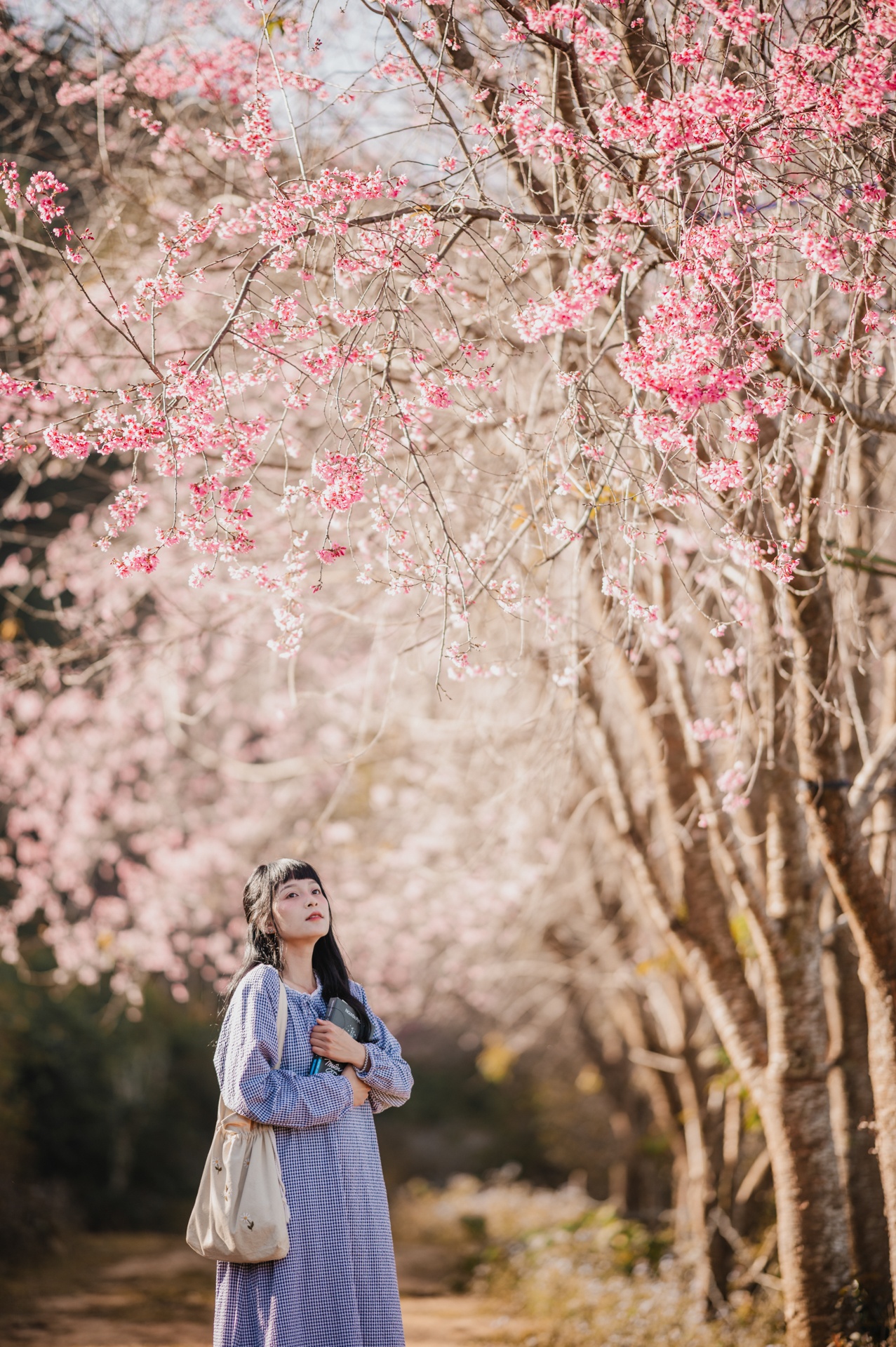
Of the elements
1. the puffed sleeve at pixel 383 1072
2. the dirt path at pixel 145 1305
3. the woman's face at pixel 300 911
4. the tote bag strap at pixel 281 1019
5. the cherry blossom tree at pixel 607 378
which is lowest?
the dirt path at pixel 145 1305

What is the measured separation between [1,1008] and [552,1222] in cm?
491

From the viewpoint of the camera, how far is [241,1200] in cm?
246

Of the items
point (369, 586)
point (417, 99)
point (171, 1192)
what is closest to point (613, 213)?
point (417, 99)

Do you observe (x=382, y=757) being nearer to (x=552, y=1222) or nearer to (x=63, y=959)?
(x=63, y=959)

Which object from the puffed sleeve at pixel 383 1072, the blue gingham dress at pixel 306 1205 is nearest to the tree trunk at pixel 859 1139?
the puffed sleeve at pixel 383 1072

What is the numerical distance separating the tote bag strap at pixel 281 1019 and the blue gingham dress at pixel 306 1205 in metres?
0.02

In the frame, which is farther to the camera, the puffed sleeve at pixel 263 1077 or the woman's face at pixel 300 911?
the woman's face at pixel 300 911

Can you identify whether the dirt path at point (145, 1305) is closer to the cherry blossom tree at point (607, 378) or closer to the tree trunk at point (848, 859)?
the cherry blossom tree at point (607, 378)

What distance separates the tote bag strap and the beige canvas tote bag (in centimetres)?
2

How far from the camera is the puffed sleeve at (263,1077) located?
249 centimetres

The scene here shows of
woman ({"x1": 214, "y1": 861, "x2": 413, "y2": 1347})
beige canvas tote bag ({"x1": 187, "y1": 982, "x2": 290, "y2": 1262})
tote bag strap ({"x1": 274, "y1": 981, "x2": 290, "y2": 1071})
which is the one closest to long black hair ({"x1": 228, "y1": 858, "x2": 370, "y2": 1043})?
woman ({"x1": 214, "y1": 861, "x2": 413, "y2": 1347})

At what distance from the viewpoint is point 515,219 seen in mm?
2971

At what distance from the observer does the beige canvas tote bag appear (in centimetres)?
243

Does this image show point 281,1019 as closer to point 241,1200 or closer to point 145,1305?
point 241,1200
